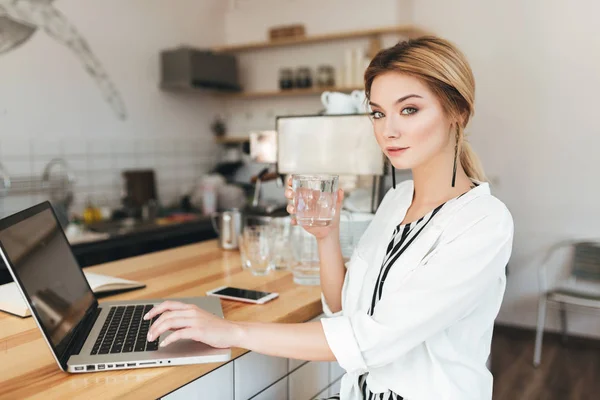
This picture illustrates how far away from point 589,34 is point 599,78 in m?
0.29

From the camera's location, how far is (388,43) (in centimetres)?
404

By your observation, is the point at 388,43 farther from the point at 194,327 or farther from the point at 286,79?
the point at 194,327

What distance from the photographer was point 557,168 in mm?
3682

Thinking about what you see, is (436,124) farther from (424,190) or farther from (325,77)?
(325,77)

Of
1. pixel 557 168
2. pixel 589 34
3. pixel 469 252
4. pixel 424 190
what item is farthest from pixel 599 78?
pixel 469 252

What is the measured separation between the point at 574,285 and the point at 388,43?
212 centimetres

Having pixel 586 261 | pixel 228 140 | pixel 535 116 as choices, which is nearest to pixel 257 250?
pixel 586 261

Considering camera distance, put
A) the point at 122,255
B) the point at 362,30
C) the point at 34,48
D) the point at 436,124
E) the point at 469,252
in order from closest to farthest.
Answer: the point at 469,252, the point at 436,124, the point at 122,255, the point at 34,48, the point at 362,30

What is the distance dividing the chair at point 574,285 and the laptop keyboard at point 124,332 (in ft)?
8.93

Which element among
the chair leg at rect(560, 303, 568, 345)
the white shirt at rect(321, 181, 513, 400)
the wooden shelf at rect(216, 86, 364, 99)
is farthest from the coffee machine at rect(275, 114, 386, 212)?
the chair leg at rect(560, 303, 568, 345)

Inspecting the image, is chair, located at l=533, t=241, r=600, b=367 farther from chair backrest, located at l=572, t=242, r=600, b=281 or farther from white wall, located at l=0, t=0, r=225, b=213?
white wall, located at l=0, t=0, r=225, b=213

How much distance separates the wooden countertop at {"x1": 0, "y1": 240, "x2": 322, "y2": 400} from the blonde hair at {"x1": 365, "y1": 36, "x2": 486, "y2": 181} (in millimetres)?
592

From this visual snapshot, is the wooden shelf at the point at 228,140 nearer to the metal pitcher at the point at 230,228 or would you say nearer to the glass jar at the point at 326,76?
the glass jar at the point at 326,76

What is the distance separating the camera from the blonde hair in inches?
44.3
